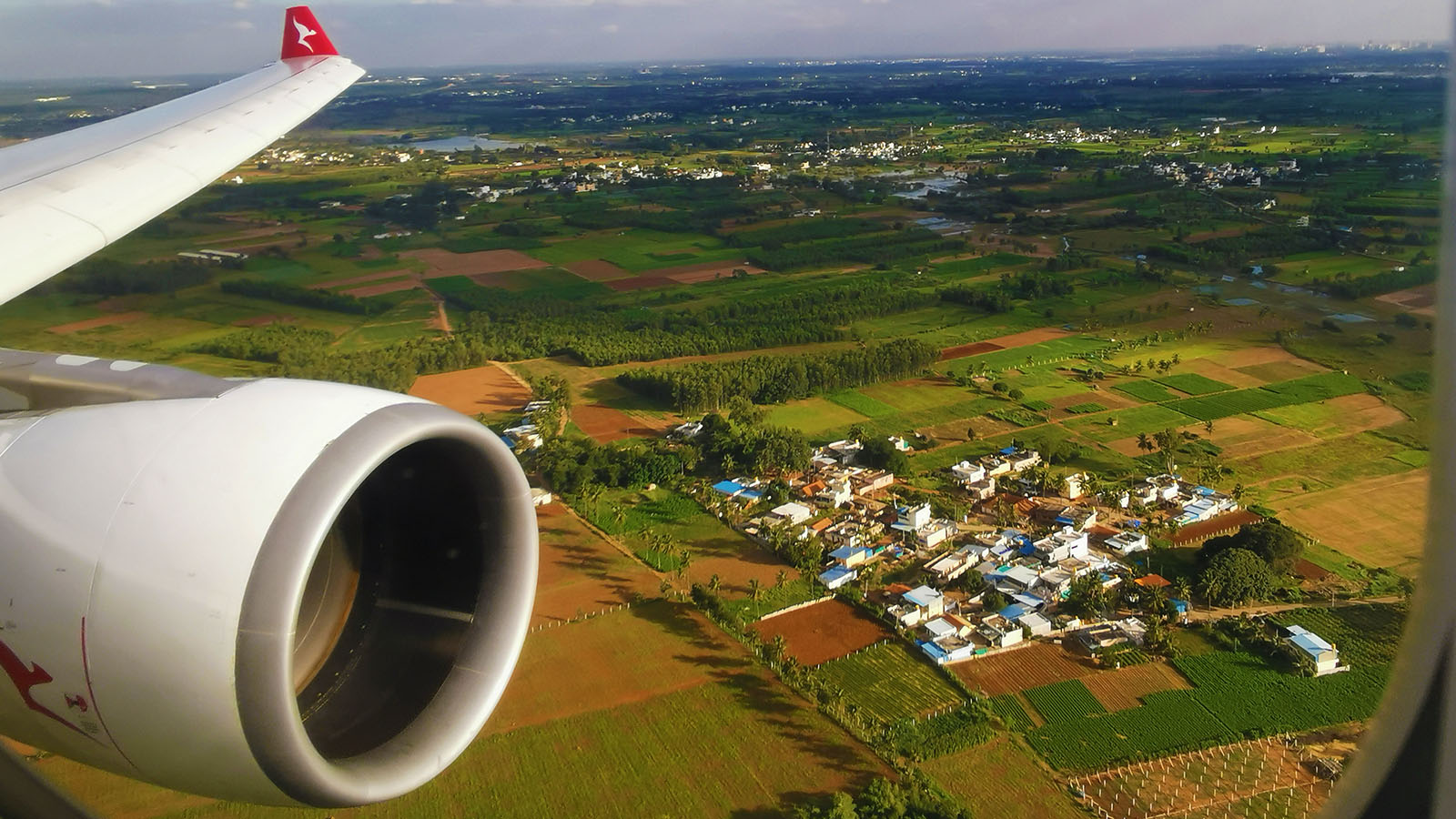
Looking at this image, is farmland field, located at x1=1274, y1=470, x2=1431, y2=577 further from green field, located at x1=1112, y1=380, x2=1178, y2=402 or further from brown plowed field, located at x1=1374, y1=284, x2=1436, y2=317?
brown plowed field, located at x1=1374, y1=284, x2=1436, y2=317

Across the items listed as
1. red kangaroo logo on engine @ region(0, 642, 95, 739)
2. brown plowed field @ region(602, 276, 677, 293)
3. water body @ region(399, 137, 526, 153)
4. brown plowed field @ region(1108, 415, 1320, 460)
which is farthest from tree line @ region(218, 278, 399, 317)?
water body @ region(399, 137, 526, 153)

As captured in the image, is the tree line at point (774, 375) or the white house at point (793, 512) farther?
the tree line at point (774, 375)

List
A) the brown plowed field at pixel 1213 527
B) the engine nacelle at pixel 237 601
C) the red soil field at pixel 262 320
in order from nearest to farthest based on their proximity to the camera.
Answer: the engine nacelle at pixel 237 601, the brown plowed field at pixel 1213 527, the red soil field at pixel 262 320

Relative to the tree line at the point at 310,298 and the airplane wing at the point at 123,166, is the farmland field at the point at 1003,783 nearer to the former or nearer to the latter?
the airplane wing at the point at 123,166

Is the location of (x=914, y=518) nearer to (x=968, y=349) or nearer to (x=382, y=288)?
(x=968, y=349)

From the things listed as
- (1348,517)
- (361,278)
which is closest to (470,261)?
(361,278)

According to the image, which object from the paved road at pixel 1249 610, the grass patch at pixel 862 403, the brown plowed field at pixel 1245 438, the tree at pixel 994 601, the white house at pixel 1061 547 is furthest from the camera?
the grass patch at pixel 862 403

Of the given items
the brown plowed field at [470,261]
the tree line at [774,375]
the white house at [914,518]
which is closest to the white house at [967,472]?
the white house at [914,518]
